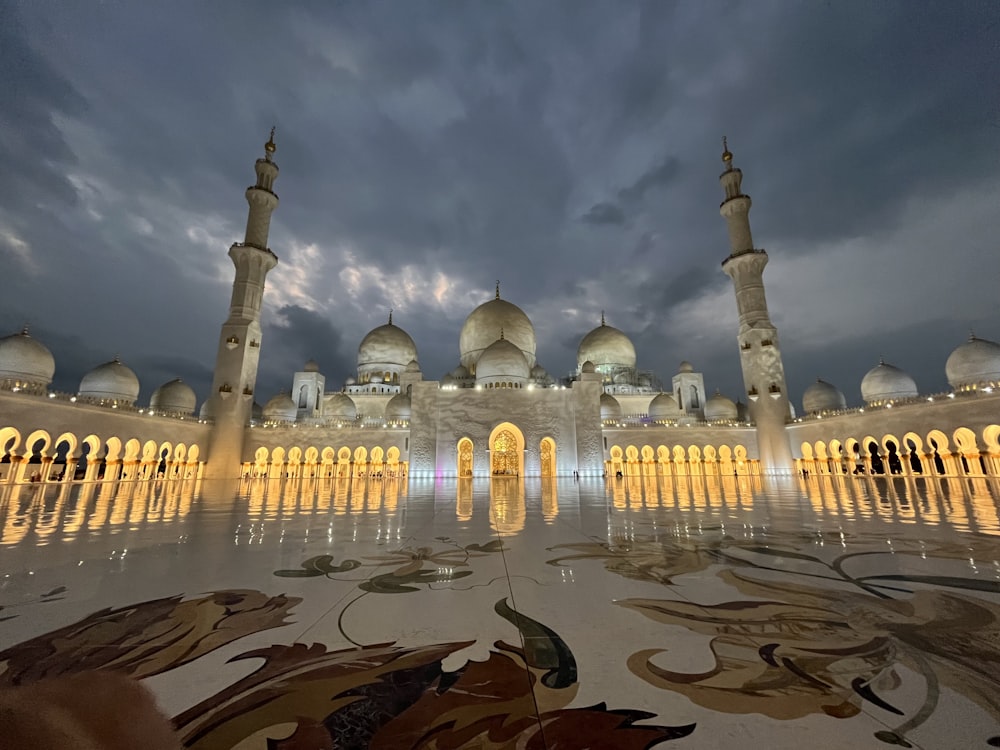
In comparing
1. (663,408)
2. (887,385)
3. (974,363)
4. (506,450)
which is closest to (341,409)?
(506,450)

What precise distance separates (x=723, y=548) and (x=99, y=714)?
13.6ft

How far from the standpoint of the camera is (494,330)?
29969mm

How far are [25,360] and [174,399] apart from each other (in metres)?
7.63

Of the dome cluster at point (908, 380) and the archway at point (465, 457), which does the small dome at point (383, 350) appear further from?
the dome cluster at point (908, 380)

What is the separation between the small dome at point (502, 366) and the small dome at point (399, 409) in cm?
557

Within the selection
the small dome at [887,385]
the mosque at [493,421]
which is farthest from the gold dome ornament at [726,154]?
the small dome at [887,385]

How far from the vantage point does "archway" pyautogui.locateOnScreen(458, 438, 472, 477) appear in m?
22.1

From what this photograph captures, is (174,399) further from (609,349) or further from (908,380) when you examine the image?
(908,380)

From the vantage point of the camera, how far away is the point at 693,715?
1245mm

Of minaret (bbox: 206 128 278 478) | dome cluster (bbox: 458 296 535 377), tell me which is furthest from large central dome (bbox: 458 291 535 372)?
minaret (bbox: 206 128 278 478)

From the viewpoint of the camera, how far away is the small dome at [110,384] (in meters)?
24.1

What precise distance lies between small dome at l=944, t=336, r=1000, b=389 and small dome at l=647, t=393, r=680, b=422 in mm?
13787

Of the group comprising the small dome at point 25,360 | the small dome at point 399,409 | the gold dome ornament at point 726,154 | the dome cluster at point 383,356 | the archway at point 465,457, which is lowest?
the archway at point 465,457

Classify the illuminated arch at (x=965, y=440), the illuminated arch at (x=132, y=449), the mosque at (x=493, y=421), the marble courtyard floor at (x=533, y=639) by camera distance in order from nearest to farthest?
the marble courtyard floor at (x=533, y=639) < the illuminated arch at (x=965, y=440) < the mosque at (x=493, y=421) < the illuminated arch at (x=132, y=449)
